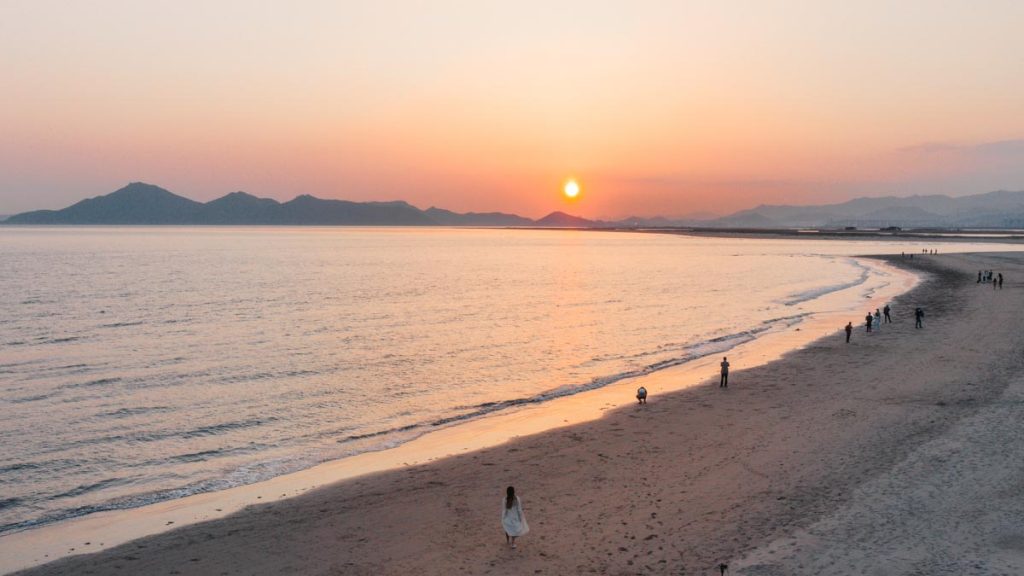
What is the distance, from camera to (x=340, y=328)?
47.2 metres

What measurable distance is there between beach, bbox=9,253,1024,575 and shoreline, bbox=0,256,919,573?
51 centimetres

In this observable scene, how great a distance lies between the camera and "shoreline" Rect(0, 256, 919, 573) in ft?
48.4

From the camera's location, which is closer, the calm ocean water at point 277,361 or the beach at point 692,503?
the beach at point 692,503

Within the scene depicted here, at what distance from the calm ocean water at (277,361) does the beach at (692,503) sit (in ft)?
14.1

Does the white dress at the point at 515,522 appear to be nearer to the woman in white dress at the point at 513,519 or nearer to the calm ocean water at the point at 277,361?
the woman in white dress at the point at 513,519

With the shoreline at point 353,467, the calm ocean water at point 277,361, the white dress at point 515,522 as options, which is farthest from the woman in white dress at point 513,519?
the calm ocean water at point 277,361

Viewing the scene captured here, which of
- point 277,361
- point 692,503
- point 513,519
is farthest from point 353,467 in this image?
point 277,361

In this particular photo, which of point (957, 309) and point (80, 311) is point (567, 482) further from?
point (80, 311)

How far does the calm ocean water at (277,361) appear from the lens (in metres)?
20.1

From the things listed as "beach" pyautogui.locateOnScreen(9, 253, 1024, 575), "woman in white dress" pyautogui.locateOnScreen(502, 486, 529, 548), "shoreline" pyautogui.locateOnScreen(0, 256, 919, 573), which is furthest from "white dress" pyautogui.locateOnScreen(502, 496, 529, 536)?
"shoreline" pyautogui.locateOnScreen(0, 256, 919, 573)

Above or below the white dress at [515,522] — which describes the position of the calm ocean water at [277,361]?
below

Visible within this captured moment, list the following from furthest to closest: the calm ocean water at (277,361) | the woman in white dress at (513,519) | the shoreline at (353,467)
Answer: the calm ocean water at (277,361), the shoreline at (353,467), the woman in white dress at (513,519)

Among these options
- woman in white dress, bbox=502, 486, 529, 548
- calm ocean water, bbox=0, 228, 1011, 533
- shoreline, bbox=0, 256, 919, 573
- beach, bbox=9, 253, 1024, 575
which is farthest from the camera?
calm ocean water, bbox=0, 228, 1011, 533

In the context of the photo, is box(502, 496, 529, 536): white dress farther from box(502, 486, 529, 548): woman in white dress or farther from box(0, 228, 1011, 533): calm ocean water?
box(0, 228, 1011, 533): calm ocean water
